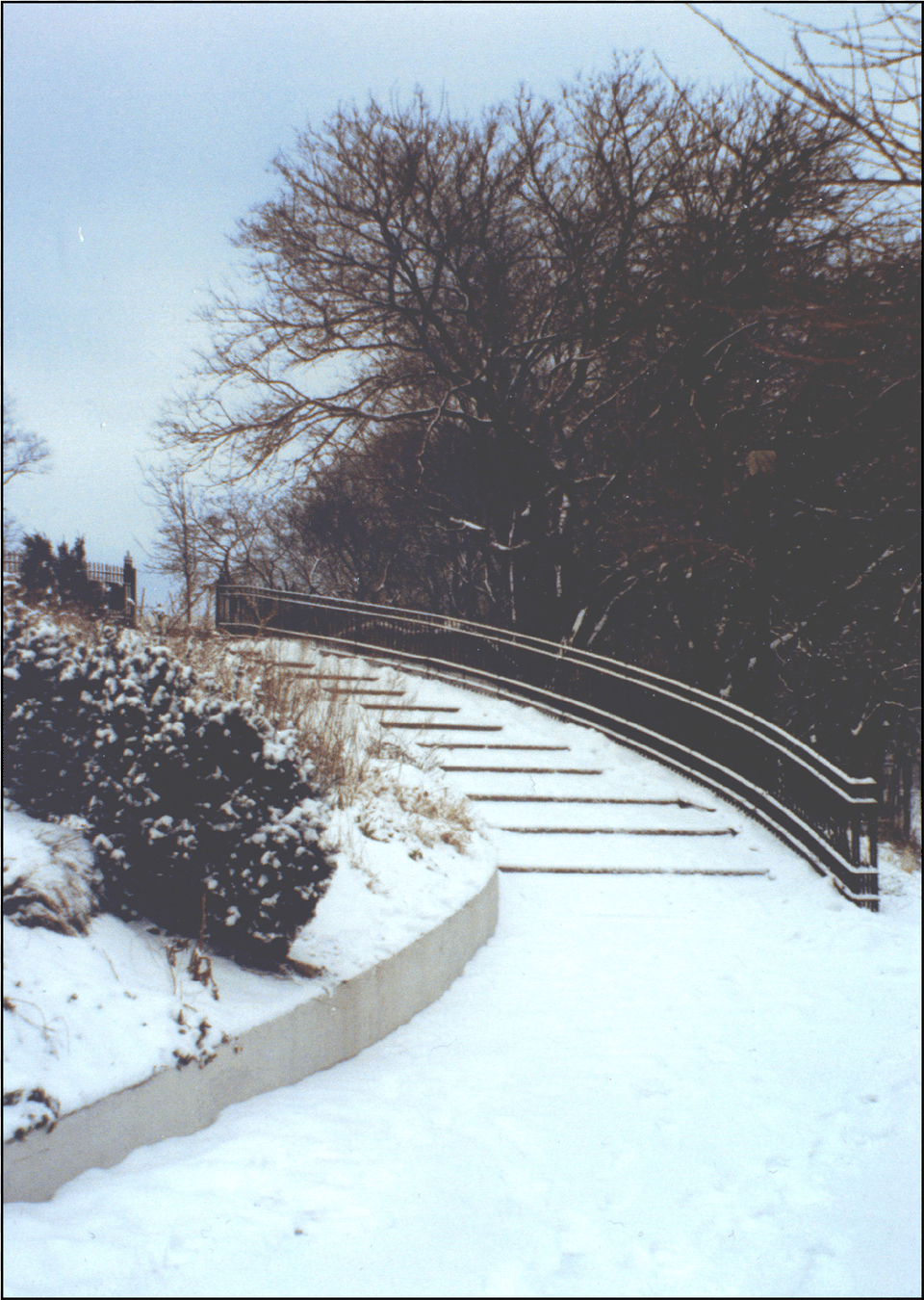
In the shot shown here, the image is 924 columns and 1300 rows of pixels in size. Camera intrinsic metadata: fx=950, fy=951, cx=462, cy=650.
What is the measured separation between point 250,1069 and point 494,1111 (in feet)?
3.82

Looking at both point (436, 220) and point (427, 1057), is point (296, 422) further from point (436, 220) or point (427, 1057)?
point (427, 1057)

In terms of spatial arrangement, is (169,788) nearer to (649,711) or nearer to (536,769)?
(536,769)

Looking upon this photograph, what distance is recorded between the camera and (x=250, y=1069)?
4.32 meters

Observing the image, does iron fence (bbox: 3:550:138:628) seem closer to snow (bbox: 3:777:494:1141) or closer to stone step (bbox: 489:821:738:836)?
snow (bbox: 3:777:494:1141)

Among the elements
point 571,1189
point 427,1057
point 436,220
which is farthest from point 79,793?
point 436,220

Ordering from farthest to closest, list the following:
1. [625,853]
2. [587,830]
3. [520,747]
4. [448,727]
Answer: [448,727]
[520,747]
[587,830]
[625,853]

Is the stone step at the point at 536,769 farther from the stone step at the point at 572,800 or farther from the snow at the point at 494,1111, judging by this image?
the snow at the point at 494,1111

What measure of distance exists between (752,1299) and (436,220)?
18331 mm

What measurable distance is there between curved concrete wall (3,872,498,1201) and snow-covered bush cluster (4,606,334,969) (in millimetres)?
479

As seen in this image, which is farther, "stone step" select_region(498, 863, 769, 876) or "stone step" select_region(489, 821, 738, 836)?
"stone step" select_region(489, 821, 738, 836)

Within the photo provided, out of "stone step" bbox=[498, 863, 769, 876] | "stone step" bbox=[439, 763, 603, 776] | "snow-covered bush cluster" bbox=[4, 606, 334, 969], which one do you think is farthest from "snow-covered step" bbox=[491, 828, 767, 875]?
"snow-covered bush cluster" bbox=[4, 606, 334, 969]

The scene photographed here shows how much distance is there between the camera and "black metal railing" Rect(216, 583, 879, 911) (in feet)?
28.8

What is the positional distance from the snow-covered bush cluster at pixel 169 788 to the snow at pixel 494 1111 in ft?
0.85

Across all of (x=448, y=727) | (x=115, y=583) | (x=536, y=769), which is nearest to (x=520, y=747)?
(x=536, y=769)
